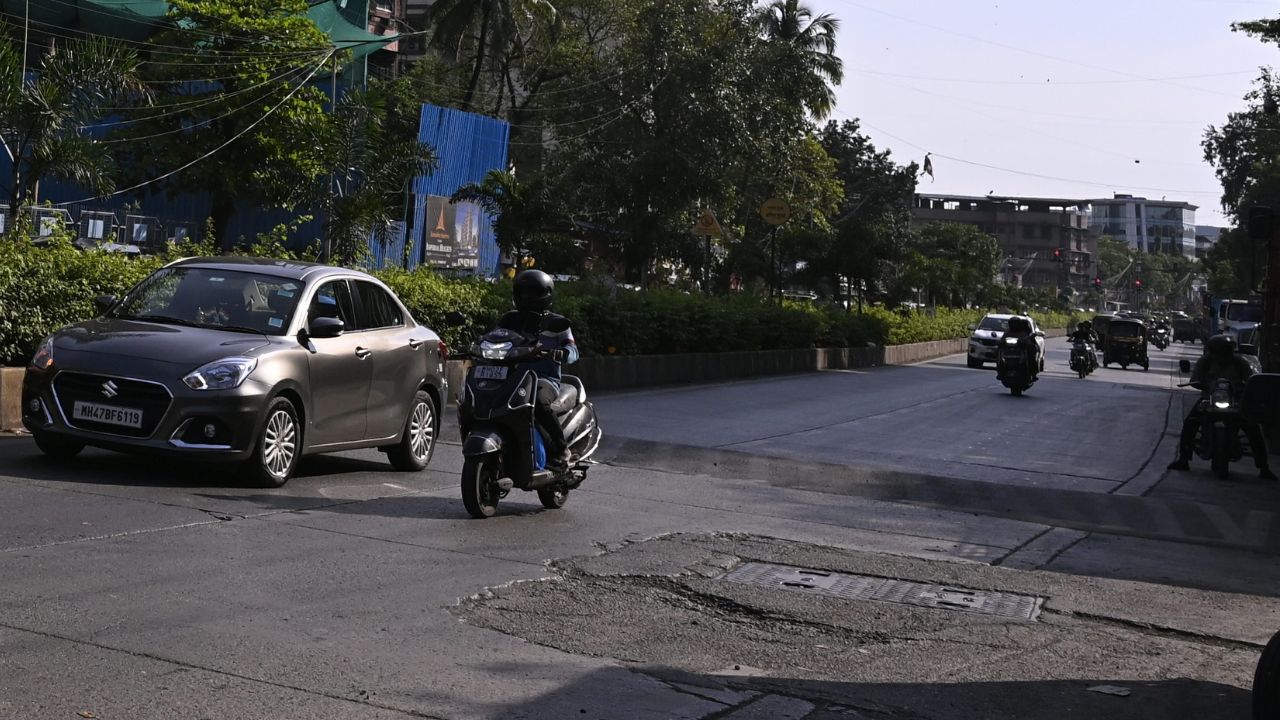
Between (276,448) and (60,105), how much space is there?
13624 mm

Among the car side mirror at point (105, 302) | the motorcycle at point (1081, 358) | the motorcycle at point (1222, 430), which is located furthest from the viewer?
→ the motorcycle at point (1081, 358)

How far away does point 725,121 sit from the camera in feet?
110

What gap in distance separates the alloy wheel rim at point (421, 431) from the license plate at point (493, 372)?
255 centimetres

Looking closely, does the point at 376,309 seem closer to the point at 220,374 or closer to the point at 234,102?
the point at 220,374

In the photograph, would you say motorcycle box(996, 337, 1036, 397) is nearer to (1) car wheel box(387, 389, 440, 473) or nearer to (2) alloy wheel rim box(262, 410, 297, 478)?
(1) car wheel box(387, 389, 440, 473)

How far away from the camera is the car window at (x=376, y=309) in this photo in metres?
11.5

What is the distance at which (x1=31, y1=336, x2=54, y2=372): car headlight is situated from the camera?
9.95 meters

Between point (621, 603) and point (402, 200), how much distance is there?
117 feet

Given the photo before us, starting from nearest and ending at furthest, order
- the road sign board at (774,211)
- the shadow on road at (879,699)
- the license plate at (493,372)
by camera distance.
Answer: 1. the shadow on road at (879,699)
2. the license plate at (493,372)
3. the road sign board at (774,211)

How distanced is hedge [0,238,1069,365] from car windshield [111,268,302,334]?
2.16 m

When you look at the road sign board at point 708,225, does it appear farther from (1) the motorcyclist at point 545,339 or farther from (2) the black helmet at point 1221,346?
(1) the motorcyclist at point 545,339

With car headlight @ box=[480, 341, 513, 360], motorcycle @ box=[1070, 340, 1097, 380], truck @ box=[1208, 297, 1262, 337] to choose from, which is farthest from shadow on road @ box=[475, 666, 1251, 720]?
truck @ box=[1208, 297, 1262, 337]

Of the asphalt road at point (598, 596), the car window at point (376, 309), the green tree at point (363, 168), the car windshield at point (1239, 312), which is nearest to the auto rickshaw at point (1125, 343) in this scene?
the car windshield at point (1239, 312)

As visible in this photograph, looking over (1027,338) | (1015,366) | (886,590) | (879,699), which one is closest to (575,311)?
(1015,366)
